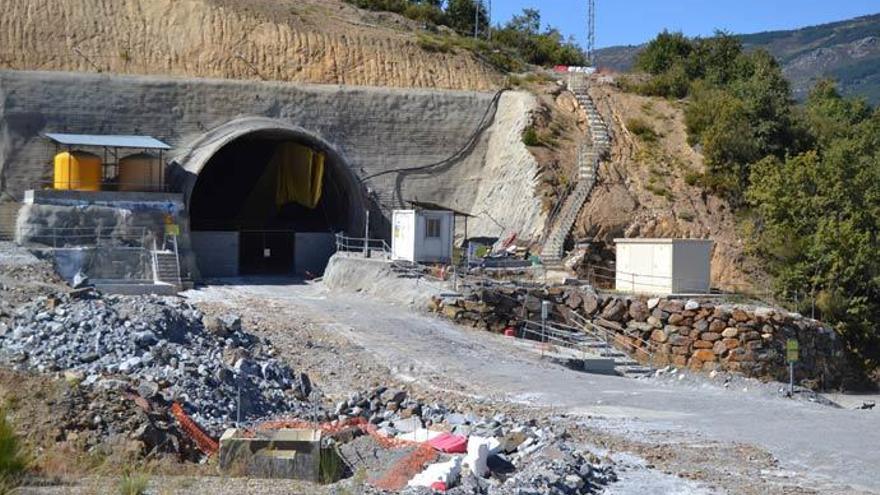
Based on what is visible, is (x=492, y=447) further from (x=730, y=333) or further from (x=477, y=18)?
(x=477, y=18)

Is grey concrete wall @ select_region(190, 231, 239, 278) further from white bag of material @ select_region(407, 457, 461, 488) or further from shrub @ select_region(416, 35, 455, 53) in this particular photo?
white bag of material @ select_region(407, 457, 461, 488)

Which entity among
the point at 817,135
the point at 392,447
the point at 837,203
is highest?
the point at 817,135

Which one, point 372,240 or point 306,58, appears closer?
point 372,240

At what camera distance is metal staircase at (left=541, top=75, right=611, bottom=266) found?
40.1m

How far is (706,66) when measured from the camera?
5962 centimetres

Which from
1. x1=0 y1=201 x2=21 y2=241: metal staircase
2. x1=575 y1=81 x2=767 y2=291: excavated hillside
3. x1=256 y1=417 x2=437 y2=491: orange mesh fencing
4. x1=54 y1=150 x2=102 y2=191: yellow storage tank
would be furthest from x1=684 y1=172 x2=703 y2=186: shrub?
x1=256 y1=417 x2=437 y2=491: orange mesh fencing

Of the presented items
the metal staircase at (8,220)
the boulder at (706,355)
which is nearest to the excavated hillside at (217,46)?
the metal staircase at (8,220)

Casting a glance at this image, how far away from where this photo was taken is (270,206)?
1871 inches

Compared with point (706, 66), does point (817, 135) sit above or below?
below

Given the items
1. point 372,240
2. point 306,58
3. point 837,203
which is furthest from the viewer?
point 306,58

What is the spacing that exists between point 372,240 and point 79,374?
77.8 feet

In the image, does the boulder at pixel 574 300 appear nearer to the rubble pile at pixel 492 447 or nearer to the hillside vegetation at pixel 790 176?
the hillside vegetation at pixel 790 176

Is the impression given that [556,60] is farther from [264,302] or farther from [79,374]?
[79,374]

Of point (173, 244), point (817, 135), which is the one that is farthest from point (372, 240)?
point (817, 135)
